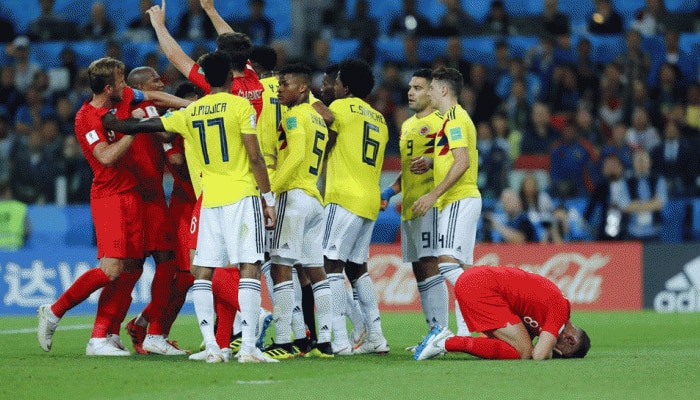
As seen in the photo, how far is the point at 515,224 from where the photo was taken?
16688 mm

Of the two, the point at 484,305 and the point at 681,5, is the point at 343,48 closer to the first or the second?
the point at 681,5

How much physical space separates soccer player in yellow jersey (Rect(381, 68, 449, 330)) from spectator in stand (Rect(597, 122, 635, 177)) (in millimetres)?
6971

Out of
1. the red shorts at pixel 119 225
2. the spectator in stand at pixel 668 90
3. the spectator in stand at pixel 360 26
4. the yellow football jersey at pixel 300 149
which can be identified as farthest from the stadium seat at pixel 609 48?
the red shorts at pixel 119 225

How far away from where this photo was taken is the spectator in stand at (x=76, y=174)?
18.2 meters

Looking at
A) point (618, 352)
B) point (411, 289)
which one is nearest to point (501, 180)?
point (411, 289)

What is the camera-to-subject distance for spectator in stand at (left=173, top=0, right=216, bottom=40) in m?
21.7

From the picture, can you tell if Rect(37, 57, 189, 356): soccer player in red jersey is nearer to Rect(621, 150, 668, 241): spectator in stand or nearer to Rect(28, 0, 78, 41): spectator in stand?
Rect(621, 150, 668, 241): spectator in stand

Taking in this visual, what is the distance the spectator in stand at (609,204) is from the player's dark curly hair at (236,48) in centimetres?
871

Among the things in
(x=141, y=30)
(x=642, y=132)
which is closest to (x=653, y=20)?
(x=642, y=132)

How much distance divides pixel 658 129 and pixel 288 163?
10.4m

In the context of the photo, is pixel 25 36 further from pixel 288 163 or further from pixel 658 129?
pixel 288 163

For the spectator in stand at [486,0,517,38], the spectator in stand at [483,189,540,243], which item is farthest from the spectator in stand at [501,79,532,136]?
the spectator in stand at [483,189,540,243]

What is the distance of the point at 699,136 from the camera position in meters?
17.5

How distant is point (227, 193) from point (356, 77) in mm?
2020
